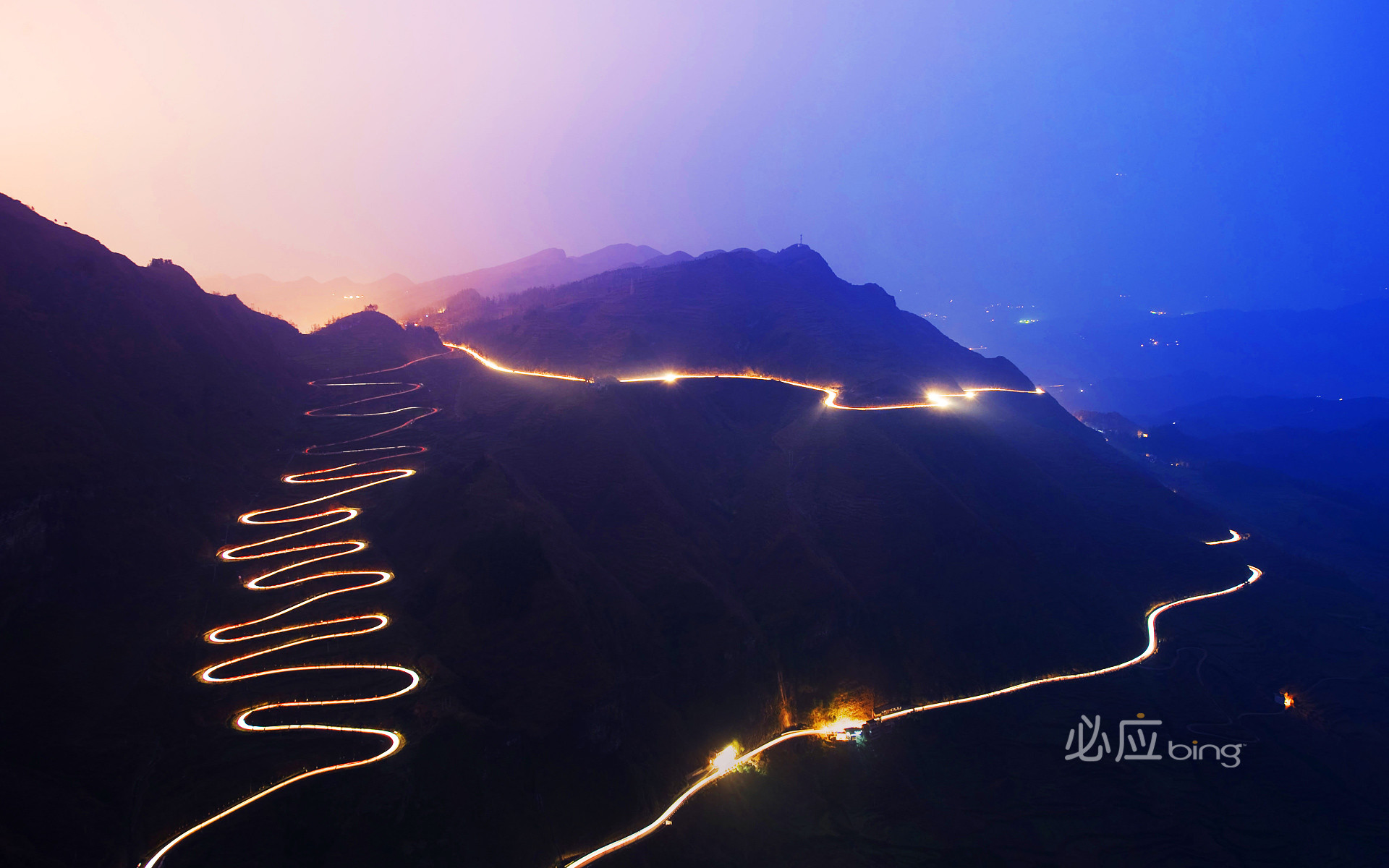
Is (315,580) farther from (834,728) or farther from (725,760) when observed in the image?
(834,728)

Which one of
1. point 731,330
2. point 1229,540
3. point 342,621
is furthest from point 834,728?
point 731,330

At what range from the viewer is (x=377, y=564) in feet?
96.1

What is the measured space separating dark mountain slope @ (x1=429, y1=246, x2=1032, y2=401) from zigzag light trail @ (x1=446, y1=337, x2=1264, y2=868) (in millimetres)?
1433

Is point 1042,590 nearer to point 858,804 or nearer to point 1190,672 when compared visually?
point 1190,672

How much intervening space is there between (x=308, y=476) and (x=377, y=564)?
924cm

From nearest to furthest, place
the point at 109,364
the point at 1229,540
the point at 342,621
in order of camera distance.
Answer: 1. the point at 342,621
2. the point at 109,364
3. the point at 1229,540

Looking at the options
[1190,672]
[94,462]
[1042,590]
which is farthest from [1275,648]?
[94,462]

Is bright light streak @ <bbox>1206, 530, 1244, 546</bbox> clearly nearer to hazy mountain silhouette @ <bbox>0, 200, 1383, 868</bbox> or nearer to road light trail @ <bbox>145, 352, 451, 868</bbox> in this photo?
hazy mountain silhouette @ <bbox>0, 200, 1383, 868</bbox>

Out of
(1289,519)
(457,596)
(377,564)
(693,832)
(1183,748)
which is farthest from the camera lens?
(1289,519)

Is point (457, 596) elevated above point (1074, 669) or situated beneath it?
elevated above

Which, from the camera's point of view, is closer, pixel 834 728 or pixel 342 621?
pixel 342 621

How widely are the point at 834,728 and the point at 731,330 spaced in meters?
43.9

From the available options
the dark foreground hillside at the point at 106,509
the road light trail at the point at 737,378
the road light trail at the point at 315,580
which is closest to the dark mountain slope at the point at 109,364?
the dark foreground hillside at the point at 106,509

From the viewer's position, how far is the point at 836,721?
30797 millimetres
